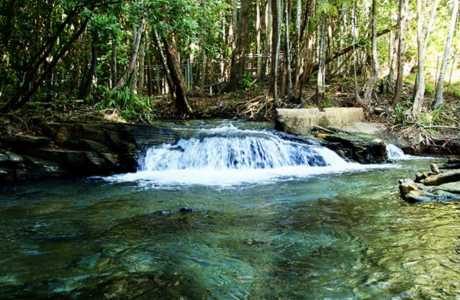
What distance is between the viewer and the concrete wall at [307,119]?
13516 millimetres

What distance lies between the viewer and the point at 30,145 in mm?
10586

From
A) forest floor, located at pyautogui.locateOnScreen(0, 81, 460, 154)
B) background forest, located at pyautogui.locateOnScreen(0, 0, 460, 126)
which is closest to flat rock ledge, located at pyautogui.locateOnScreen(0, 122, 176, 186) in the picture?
forest floor, located at pyautogui.locateOnScreen(0, 81, 460, 154)

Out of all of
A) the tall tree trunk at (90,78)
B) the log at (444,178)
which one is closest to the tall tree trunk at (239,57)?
the tall tree trunk at (90,78)

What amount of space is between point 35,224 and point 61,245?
1213 millimetres

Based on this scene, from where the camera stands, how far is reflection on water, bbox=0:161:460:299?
4.11 meters

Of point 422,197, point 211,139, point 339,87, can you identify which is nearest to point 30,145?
point 211,139

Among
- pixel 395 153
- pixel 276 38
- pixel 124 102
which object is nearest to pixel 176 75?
pixel 124 102

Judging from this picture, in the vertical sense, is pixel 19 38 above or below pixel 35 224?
above

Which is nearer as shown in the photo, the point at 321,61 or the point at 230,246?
the point at 230,246

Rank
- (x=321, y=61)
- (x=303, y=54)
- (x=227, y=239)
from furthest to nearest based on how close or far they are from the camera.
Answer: (x=303, y=54) → (x=321, y=61) → (x=227, y=239)

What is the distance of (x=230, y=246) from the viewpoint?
206 inches

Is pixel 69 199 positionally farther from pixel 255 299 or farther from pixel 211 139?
pixel 255 299

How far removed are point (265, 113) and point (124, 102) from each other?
4.71 meters

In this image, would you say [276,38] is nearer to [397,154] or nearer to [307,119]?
[307,119]
